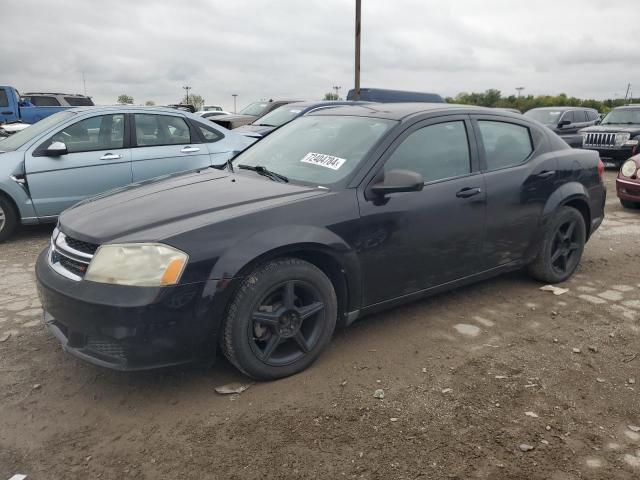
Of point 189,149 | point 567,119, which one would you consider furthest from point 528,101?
point 189,149

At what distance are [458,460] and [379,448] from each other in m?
0.35

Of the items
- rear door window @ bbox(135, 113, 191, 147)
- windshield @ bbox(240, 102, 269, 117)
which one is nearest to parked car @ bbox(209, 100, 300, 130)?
windshield @ bbox(240, 102, 269, 117)

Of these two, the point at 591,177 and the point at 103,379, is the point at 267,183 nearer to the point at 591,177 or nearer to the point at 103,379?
the point at 103,379

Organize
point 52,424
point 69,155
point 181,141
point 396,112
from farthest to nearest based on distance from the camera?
1. point 181,141
2. point 69,155
3. point 396,112
4. point 52,424

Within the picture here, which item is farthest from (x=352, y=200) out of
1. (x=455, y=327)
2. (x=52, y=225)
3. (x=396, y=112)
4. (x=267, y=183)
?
(x=52, y=225)

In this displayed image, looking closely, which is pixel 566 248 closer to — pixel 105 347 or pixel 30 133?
pixel 105 347

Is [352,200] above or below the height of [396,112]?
below

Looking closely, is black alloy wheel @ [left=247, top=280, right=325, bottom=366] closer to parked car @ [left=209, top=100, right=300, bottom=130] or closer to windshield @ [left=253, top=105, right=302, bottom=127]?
windshield @ [left=253, top=105, right=302, bottom=127]

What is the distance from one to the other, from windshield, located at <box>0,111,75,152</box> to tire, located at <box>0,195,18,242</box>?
63 cm

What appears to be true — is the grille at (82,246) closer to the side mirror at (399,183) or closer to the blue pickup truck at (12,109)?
the side mirror at (399,183)

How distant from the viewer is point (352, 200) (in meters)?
3.19

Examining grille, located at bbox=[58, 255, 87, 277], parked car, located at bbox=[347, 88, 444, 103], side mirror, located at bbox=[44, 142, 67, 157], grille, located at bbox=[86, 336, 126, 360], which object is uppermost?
parked car, located at bbox=[347, 88, 444, 103]

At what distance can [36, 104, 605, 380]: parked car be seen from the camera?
8.66ft

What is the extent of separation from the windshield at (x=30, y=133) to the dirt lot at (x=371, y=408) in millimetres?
2980
